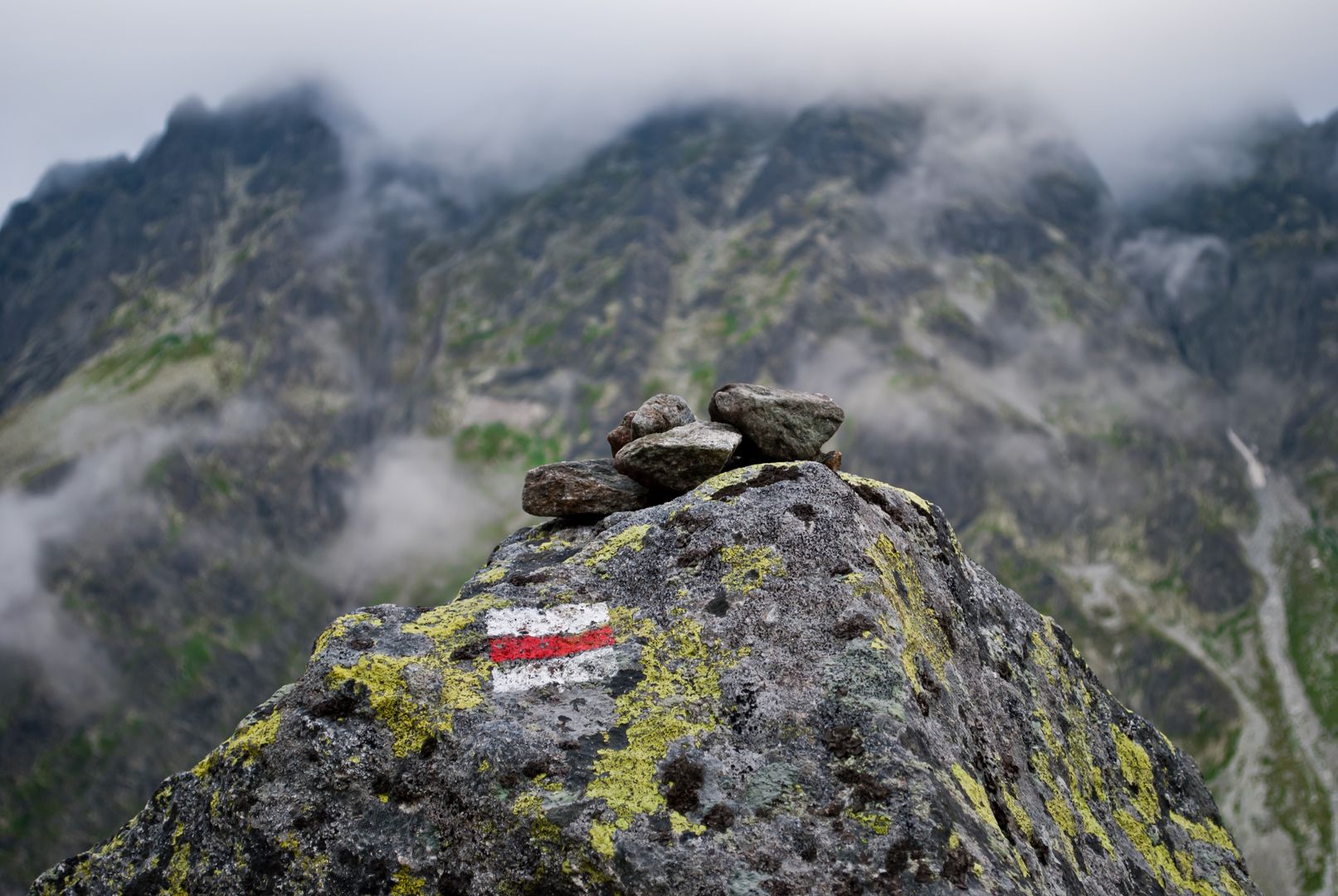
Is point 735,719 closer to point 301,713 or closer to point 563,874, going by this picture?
point 563,874

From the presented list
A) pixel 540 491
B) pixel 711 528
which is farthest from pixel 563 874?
pixel 540 491

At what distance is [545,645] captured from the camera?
Result: 1158 centimetres

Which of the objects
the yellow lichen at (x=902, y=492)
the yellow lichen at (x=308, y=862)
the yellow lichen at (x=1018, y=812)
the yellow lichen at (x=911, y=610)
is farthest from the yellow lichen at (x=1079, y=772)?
the yellow lichen at (x=308, y=862)

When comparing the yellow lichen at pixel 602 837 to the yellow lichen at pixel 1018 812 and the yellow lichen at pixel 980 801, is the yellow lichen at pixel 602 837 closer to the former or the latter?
the yellow lichen at pixel 980 801

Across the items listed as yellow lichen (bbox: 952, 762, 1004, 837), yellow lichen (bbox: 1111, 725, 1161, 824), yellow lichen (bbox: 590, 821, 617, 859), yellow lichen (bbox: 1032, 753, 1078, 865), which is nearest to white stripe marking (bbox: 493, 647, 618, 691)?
yellow lichen (bbox: 590, 821, 617, 859)

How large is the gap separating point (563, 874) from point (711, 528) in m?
4.77

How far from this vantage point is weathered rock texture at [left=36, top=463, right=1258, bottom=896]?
9438mm

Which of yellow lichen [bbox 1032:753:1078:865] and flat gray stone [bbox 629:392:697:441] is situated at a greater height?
flat gray stone [bbox 629:392:697:441]

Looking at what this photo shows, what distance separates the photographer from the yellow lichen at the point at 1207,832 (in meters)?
15.0

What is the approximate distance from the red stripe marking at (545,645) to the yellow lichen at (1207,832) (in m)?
9.78

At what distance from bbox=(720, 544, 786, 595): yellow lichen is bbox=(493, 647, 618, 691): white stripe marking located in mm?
1696

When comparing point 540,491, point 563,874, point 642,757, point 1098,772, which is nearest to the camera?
point 563,874

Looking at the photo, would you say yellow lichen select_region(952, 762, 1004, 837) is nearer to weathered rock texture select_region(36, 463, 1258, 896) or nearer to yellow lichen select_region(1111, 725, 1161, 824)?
weathered rock texture select_region(36, 463, 1258, 896)

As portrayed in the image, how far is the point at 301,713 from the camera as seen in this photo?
1041 cm
